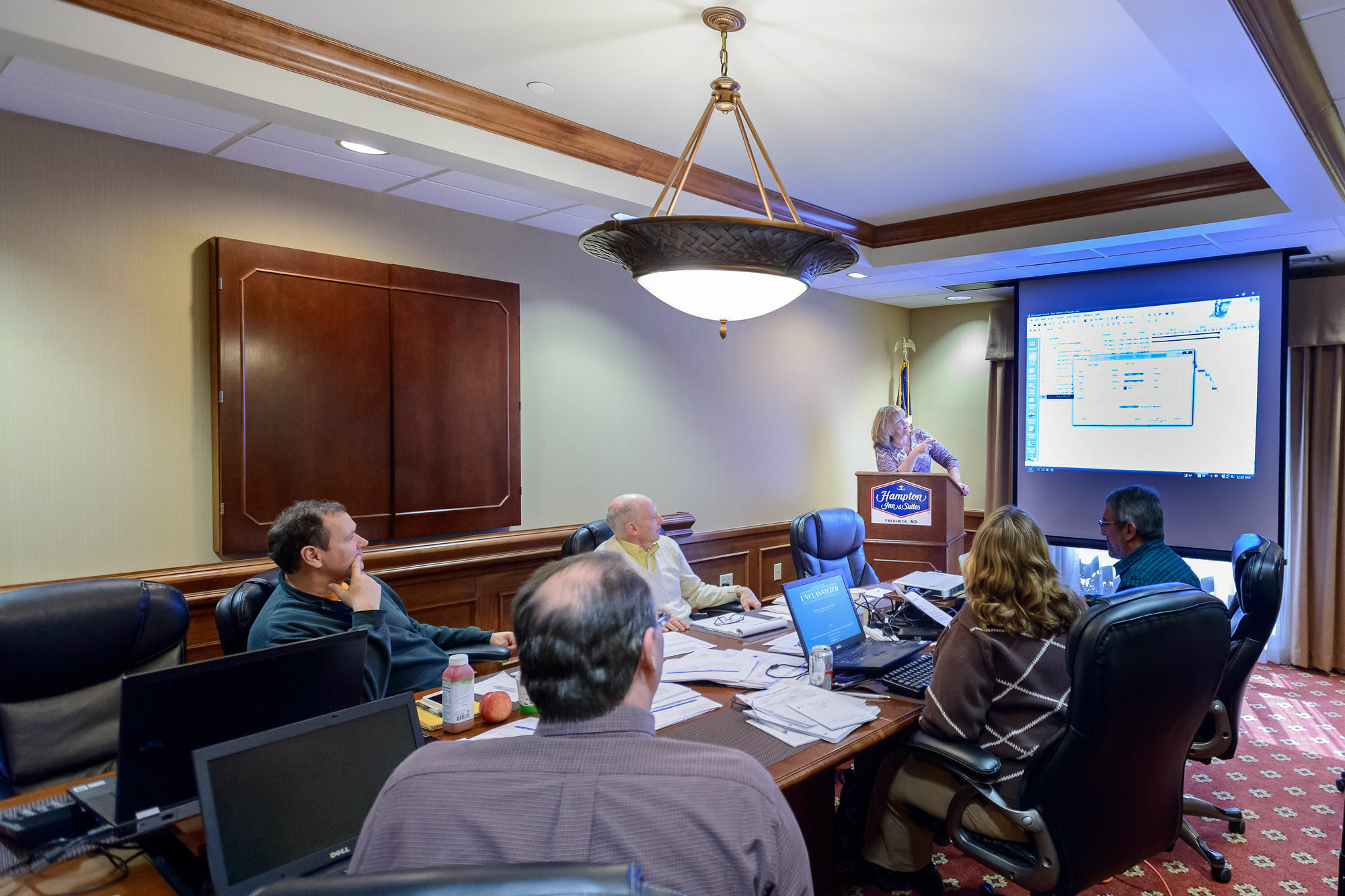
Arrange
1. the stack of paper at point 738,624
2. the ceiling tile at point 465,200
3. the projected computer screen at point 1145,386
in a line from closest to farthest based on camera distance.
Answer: the stack of paper at point 738,624 → the ceiling tile at point 465,200 → the projected computer screen at point 1145,386

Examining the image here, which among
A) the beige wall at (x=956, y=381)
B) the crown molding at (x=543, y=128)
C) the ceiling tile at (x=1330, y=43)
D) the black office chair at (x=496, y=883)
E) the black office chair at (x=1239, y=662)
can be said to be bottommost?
the black office chair at (x=1239, y=662)

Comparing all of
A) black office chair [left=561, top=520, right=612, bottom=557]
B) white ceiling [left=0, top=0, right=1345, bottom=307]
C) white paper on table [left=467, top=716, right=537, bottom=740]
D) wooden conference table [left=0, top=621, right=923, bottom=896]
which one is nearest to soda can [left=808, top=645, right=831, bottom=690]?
wooden conference table [left=0, top=621, right=923, bottom=896]

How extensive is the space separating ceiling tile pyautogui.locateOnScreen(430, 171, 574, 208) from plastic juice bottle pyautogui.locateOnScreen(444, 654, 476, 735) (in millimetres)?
2078

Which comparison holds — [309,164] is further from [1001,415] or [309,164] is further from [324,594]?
[1001,415]

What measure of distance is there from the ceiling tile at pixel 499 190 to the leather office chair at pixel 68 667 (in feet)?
6.48

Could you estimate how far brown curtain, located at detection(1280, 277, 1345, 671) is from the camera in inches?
179

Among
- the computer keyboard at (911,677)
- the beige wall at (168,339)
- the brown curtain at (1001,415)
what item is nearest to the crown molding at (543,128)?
the beige wall at (168,339)

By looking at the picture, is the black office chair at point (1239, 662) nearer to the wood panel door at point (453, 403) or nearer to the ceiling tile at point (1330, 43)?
the ceiling tile at point (1330, 43)

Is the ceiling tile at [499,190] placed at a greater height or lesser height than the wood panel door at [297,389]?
greater

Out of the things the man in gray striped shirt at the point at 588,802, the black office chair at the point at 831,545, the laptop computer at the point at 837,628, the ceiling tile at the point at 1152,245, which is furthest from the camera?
the ceiling tile at the point at 1152,245

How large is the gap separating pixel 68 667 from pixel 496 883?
5.89ft

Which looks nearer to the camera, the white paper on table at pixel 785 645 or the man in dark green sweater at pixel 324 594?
the man in dark green sweater at pixel 324 594

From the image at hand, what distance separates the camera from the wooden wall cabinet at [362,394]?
3012 millimetres

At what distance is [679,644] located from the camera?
2611mm
